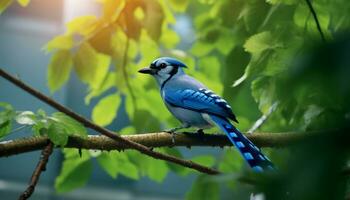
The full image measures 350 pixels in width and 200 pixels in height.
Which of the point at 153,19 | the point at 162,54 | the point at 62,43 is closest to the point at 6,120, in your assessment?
the point at 62,43

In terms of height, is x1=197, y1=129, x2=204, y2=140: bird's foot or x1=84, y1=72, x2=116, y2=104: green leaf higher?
x1=84, y1=72, x2=116, y2=104: green leaf

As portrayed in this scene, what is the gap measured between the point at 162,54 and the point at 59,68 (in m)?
0.26

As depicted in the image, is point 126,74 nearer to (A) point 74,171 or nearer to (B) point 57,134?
(A) point 74,171

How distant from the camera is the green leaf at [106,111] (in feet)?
3.15

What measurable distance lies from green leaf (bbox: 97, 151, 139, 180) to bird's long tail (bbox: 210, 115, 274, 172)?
31cm

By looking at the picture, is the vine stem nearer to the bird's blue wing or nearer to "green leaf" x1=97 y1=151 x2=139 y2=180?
"green leaf" x1=97 y1=151 x2=139 y2=180

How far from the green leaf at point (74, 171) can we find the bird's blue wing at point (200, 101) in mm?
255

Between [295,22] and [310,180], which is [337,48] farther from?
[295,22]

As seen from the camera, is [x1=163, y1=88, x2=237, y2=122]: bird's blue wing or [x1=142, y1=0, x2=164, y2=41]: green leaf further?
[x1=142, y1=0, x2=164, y2=41]: green leaf

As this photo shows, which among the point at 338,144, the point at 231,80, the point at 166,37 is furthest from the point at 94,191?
the point at 338,144

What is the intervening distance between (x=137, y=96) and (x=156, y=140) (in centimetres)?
30

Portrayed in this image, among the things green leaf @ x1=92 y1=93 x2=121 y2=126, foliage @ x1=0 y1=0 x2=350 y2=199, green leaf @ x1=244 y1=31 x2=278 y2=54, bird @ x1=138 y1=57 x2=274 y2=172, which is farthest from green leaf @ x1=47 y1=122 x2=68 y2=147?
green leaf @ x1=92 y1=93 x2=121 y2=126

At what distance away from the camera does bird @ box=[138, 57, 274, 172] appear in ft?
1.92

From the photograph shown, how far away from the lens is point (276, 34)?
0.69m
